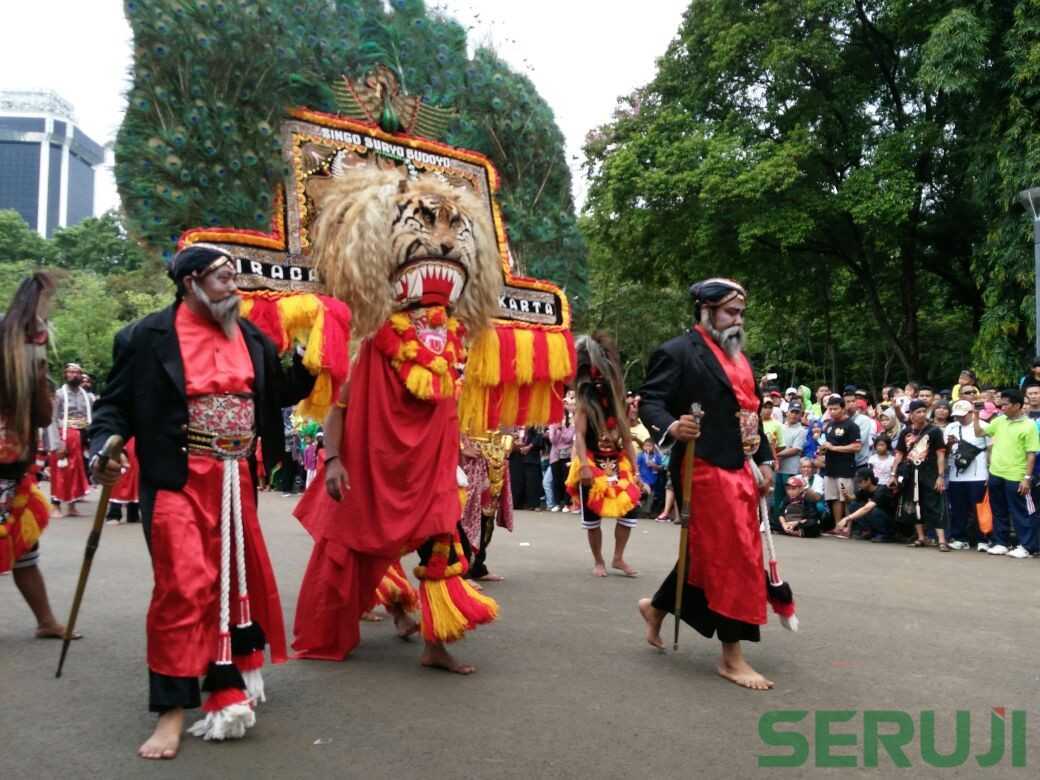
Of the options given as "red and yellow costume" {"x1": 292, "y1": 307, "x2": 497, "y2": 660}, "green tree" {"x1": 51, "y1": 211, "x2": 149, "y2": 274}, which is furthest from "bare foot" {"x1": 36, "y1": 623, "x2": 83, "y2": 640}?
"green tree" {"x1": 51, "y1": 211, "x2": 149, "y2": 274}

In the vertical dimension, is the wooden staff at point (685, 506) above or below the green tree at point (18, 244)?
below

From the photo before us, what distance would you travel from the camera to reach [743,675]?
14.4ft

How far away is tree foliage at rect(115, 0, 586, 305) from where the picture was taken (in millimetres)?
4691

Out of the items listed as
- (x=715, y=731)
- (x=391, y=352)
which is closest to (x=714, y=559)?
(x=715, y=731)

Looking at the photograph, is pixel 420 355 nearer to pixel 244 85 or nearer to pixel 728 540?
pixel 728 540

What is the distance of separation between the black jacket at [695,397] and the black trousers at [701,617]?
68 cm

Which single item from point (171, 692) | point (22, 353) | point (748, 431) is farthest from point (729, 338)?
point (22, 353)

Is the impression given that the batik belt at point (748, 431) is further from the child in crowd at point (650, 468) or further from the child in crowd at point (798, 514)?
the child in crowd at point (650, 468)

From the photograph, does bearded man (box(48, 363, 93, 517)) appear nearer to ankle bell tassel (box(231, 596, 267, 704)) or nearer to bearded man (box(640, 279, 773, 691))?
ankle bell tassel (box(231, 596, 267, 704))

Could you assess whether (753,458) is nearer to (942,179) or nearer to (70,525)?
(70,525)

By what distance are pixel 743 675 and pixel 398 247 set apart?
261 cm

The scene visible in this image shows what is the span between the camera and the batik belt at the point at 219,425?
3631 mm

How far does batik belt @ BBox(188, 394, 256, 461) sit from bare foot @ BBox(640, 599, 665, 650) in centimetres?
232

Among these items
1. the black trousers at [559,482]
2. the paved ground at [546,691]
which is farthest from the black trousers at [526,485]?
the paved ground at [546,691]
